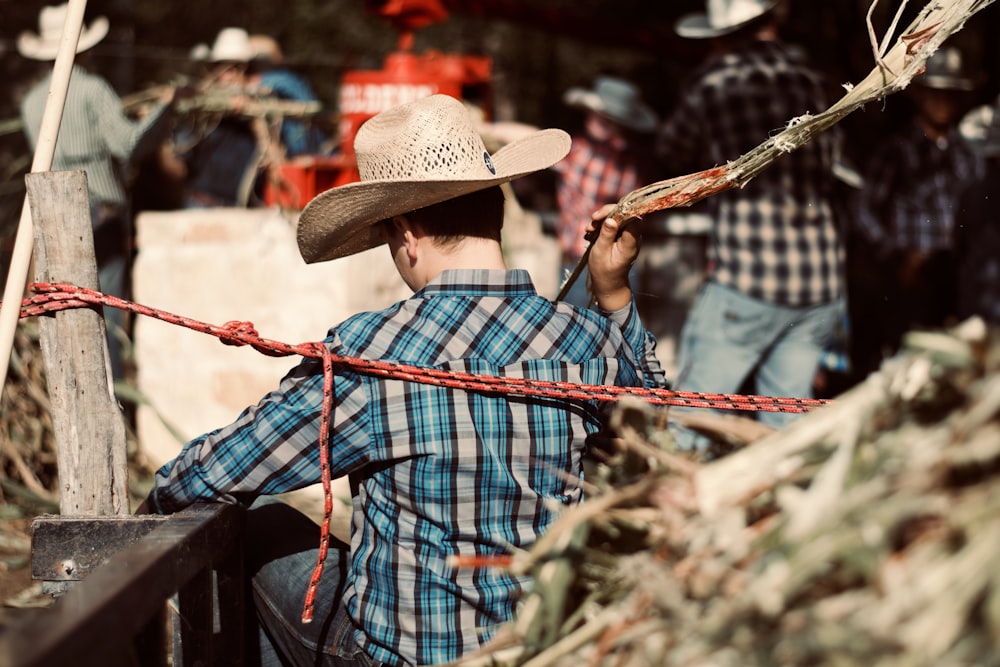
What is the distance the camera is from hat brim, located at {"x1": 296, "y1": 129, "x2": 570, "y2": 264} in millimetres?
2176

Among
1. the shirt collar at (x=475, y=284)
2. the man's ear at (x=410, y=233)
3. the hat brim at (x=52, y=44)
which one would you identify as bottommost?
the shirt collar at (x=475, y=284)

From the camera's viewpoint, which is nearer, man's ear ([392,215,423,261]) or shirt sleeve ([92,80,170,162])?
man's ear ([392,215,423,261])

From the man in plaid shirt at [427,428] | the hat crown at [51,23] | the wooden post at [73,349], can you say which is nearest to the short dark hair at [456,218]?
the man in plaid shirt at [427,428]

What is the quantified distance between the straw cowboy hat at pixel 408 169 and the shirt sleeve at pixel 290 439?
351mm

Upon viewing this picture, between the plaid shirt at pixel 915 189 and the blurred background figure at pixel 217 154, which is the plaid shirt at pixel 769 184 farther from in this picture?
the blurred background figure at pixel 217 154

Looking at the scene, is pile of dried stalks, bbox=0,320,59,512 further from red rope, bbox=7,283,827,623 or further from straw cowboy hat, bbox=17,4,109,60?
red rope, bbox=7,283,827,623

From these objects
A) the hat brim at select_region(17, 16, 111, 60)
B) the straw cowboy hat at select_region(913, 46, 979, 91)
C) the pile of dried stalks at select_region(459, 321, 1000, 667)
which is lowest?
the pile of dried stalks at select_region(459, 321, 1000, 667)

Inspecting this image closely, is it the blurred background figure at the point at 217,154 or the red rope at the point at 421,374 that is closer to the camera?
the red rope at the point at 421,374

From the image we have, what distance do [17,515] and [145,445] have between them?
0.92m

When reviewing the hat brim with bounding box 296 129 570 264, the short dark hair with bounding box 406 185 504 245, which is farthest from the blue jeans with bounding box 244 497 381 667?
the short dark hair with bounding box 406 185 504 245

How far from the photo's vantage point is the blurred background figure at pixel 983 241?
459 centimetres

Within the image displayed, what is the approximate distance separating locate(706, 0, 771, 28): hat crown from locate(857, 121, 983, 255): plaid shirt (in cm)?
160

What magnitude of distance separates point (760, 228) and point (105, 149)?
295 centimetres

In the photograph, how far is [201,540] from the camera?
2043 millimetres
